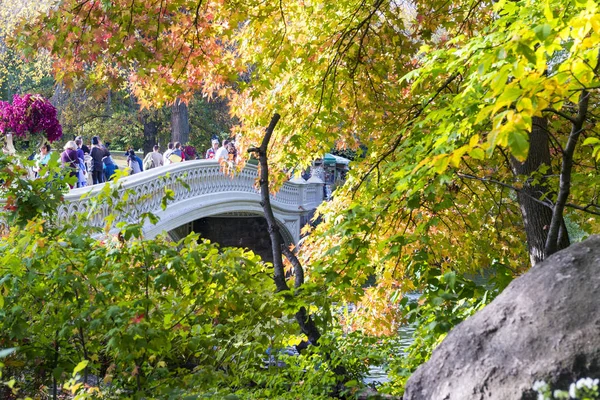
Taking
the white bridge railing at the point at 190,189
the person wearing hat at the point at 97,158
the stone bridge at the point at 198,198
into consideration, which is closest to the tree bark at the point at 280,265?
the white bridge railing at the point at 190,189

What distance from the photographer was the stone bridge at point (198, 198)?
11890mm

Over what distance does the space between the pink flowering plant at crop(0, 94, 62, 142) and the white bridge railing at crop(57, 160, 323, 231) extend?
4.44 feet

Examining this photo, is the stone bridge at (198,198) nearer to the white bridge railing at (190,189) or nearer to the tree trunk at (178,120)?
the white bridge railing at (190,189)

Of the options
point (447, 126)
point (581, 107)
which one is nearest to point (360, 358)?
point (447, 126)

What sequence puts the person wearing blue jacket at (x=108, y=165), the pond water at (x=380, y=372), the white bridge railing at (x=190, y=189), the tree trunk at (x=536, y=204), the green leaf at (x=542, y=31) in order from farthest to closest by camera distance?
the person wearing blue jacket at (x=108, y=165)
the white bridge railing at (x=190, y=189)
the pond water at (x=380, y=372)
the tree trunk at (x=536, y=204)
the green leaf at (x=542, y=31)

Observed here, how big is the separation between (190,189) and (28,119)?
2701 mm

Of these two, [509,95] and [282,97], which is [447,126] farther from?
[282,97]

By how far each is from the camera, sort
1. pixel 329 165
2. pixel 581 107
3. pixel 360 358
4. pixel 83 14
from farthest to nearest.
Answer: pixel 329 165 < pixel 360 358 < pixel 83 14 < pixel 581 107

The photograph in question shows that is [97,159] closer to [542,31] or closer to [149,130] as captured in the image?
[542,31]

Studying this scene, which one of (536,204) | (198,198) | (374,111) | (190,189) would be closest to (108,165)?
(198,198)

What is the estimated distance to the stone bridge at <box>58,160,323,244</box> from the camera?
39.0ft

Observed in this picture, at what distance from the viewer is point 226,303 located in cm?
377

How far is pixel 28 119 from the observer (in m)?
11.1

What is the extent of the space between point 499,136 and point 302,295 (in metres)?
2.13
